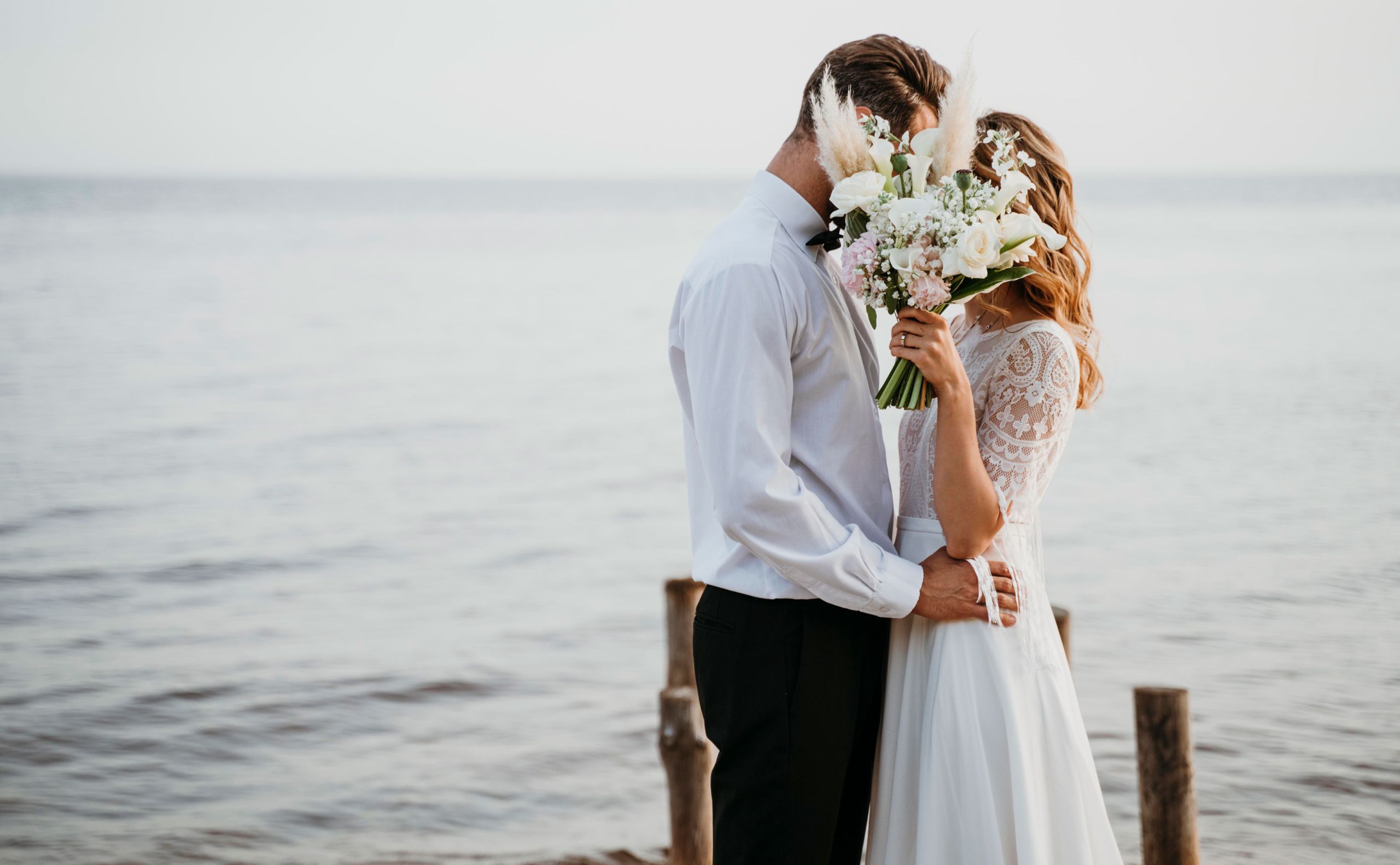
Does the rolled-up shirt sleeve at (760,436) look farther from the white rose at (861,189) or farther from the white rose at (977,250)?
the white rose at (977,250)

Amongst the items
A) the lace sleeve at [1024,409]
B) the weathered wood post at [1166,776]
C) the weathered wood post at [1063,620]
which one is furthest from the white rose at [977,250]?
the weathered wood post at [1166,776]

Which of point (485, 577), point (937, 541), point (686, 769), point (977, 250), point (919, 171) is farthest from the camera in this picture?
point (485, 577)

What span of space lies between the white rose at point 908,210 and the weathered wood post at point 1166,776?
2.32 meters

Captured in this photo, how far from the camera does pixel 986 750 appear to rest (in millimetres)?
2473

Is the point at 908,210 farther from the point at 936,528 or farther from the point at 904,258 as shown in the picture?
the point at 936,528

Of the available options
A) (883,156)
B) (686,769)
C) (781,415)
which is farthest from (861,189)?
(686,769)

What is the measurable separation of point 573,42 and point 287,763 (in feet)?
118

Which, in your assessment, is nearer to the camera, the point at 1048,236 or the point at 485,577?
the point at 1048,236

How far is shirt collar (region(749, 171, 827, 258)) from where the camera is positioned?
8.13 feet

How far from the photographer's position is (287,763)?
6.80 meters

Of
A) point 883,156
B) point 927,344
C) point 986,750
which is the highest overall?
point 883,156

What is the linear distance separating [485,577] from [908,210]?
866 centimetres

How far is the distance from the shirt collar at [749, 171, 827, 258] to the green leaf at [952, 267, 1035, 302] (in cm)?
35

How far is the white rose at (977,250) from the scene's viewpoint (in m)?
2.14
